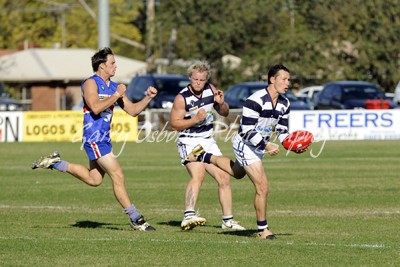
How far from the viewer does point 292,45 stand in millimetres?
56125

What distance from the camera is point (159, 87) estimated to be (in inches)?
1481

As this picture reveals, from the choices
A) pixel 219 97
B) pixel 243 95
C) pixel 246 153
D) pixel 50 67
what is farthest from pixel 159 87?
pixel 50 67

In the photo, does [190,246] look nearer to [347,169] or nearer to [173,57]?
[347,169]

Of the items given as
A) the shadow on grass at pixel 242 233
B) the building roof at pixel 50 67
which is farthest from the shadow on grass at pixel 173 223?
the building roof at pixel 50 67

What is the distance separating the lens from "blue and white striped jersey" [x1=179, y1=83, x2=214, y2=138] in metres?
13.4

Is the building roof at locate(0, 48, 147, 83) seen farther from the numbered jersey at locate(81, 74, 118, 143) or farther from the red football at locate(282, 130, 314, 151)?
the red football at locate(282, 130, 314, 151)

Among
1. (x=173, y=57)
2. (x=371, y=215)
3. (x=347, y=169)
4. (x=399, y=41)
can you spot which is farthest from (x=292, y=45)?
(x=371, y=215)

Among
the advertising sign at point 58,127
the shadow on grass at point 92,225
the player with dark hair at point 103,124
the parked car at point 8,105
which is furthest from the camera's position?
the parked car at point 8,105

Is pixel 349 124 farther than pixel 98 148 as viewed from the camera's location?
Yes

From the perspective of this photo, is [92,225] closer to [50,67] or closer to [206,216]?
[206,216]

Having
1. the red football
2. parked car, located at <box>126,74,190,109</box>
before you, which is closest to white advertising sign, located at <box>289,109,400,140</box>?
parked car, located at <box>126,74,190,109</box>

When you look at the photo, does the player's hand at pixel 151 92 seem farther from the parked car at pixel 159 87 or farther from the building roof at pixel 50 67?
the building roof at pixel 50 67

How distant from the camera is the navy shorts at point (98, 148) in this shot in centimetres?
1295

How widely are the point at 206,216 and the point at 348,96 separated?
24440 mm
